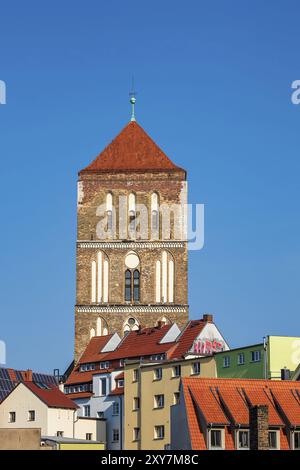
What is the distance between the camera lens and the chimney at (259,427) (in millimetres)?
52062

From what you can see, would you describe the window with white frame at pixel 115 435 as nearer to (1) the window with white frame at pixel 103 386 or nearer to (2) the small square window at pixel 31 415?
(1) the window with white frame at pixel 103 386

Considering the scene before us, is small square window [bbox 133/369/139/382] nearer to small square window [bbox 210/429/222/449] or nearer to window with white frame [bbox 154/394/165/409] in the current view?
window with white frame [bbox 154/394/165/409]

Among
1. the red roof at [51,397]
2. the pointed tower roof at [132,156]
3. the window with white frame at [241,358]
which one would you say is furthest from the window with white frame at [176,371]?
the pointed tower roof at [132,156]

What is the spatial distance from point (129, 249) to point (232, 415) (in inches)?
2091

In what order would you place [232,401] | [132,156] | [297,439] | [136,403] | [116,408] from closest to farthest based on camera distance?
[297,439] → [232,401] → [136,403] → [116,408] → [132,156]

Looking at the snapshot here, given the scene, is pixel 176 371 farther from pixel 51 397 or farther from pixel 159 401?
pixel 51 397

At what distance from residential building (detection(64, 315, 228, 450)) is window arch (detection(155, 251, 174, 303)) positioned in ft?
22.2

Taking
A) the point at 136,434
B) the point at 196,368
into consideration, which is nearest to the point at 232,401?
the point at 196,368

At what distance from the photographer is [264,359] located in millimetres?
74875

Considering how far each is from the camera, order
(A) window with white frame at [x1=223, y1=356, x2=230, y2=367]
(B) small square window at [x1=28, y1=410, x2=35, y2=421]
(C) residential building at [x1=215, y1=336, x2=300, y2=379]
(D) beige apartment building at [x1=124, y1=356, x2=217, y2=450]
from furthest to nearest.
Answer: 1. (B) small square window at [x1=28, y1=410, x2=35, y2=421]
2. (A) window with white frame at [x1=223, y1=356, x2=230, y2=367]
3. (D) beige apartment building at [x1=124, y1=356, x2=217, y2=450]
4. (C) residential building at [x1=215, y1=336, x2=300, y2=379]

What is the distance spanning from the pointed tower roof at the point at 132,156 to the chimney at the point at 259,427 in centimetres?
5755

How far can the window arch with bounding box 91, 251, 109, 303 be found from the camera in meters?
106

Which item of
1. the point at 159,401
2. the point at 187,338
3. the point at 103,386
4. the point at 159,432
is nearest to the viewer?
the point at 159,432

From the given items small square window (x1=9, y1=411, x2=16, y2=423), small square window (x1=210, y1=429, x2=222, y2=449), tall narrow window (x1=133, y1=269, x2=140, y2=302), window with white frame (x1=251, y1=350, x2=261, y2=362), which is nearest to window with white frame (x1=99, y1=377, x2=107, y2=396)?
small square window (x1=9, y1=411, x2=16, y2=423)
